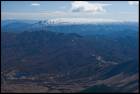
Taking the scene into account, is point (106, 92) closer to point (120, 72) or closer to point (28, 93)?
point (28, 93)

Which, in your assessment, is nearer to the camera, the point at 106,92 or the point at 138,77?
the point at 106,92

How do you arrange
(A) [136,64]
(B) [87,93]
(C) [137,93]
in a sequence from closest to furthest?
1. (C) [137,93]
2. (B) [87,93]
3. (A) [136,64]

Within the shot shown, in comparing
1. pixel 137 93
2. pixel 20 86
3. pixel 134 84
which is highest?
pixel 20 86

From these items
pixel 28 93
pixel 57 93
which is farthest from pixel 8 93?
pixel 57 93

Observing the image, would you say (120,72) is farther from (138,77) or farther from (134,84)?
(134,84)

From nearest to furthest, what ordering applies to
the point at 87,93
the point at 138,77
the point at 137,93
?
the point at 137,93 < the point at 87,93 < the point at 138,77

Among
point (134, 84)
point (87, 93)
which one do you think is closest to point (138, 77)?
point (134, 84)

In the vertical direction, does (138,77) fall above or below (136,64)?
below

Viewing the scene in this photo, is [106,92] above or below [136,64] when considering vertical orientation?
below

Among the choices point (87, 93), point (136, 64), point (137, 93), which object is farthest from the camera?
point (136, 64)
